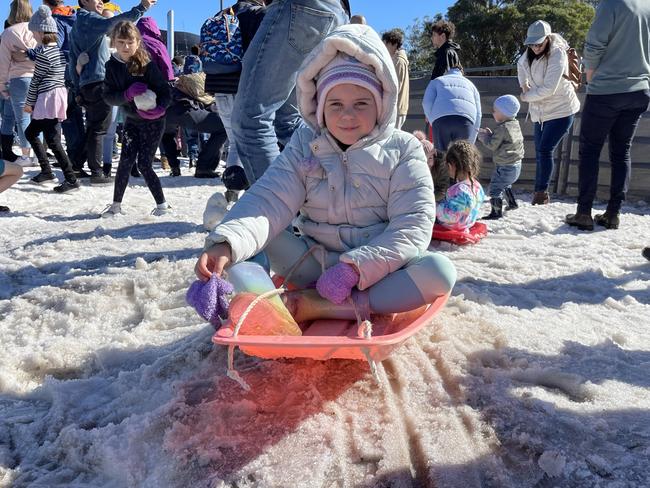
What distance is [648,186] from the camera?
257 inches

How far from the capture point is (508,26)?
26.2m

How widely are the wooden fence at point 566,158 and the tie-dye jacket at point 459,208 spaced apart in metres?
3.18

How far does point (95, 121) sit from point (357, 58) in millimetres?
4844

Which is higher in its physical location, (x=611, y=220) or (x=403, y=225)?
(x=403, y=225)

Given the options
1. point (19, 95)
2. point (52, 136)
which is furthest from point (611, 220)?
point (19, 95)

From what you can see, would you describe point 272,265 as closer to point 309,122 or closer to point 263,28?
point 309,122

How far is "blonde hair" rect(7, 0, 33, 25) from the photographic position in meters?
6.28

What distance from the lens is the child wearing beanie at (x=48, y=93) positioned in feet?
18.7

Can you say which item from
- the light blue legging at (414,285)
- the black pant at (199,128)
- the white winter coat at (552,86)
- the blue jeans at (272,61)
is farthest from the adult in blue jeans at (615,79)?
the black pant at (199,128)

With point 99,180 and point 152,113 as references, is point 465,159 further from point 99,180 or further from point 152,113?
point 99,180

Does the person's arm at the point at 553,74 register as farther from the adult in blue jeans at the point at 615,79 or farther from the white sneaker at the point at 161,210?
the white sneaker at the point at 161,210

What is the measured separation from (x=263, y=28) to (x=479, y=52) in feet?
87.0

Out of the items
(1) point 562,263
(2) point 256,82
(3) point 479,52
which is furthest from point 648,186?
(3) point 479,52

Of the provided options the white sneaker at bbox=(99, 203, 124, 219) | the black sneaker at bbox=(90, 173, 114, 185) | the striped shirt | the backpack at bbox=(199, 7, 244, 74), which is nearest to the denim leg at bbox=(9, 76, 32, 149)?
the striped shirt
